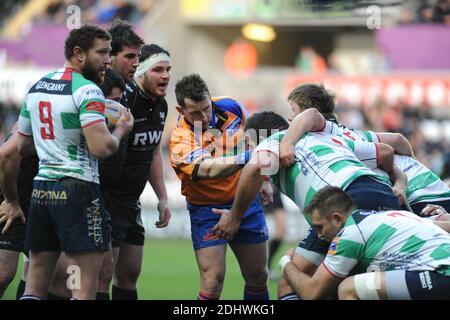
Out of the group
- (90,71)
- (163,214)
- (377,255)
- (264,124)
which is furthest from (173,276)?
(377,255)

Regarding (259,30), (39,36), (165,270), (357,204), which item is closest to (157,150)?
(357,204)

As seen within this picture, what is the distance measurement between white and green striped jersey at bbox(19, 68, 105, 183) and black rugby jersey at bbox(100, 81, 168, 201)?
5.01 ft

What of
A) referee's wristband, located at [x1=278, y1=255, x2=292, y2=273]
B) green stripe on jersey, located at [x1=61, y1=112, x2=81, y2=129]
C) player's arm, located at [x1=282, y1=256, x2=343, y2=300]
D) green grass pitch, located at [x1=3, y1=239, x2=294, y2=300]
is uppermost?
green stripe on jersey, located at [x1=61, y1=112, x2=81, y2=129]

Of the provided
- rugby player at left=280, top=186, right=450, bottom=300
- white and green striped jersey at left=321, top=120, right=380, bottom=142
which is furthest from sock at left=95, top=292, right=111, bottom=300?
white and green striped jersey at left=321, top=120, right=380, bottom=142

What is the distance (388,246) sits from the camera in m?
5.90

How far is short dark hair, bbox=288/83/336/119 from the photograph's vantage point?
23.2 feet

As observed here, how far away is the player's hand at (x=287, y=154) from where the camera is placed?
6.58 metres

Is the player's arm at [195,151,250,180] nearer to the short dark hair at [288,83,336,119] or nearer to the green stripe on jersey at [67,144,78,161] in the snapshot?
the short dark hair at [288,83,336,119]

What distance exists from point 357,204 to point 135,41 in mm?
2453

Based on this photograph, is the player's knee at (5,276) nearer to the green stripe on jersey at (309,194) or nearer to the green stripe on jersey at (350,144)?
the green stripe on jersey at (309,194)

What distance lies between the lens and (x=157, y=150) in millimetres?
8203

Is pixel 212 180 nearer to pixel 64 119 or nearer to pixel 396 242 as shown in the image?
pixel 64 119

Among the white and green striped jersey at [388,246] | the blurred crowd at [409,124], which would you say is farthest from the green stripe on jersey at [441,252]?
the blurred crowd at [409,124]
